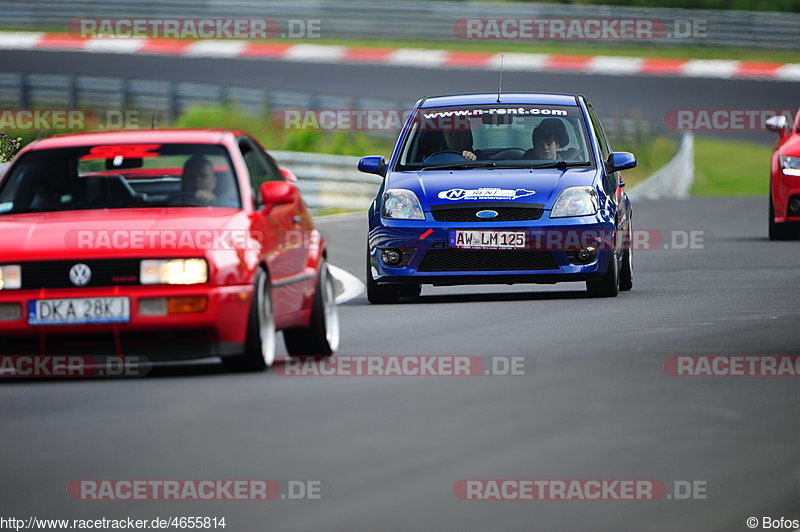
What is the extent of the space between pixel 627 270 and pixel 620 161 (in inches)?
35.9

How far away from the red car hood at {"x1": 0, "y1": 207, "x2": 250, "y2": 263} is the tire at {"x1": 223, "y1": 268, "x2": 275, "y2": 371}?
34 centimetres

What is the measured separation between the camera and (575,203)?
1450cm

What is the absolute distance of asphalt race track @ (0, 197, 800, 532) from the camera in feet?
21.2

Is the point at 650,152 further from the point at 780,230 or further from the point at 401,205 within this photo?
the point at 401,205

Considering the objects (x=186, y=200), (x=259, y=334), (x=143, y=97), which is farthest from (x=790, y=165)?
(x=143, y=97)

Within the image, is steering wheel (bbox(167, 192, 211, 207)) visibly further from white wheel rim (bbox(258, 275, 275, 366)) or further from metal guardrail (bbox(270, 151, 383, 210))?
metal guardrail (bbox(270, 151, 383, 210))

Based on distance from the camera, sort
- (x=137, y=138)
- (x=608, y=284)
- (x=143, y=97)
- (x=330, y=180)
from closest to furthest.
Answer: (x=137, y=138) → (x=608, y=284) → (x=330, y=180) → (x=143, y=97)

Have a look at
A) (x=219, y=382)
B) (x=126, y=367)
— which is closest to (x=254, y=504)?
(x=219, y=382)

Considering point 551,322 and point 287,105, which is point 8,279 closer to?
point 551,322

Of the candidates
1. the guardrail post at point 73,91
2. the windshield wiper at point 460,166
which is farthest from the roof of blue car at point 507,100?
the guardrail post at point 73,91

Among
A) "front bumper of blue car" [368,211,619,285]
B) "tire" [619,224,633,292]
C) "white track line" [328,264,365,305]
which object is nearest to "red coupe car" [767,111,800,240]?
"white track line" [328,264,365,305]

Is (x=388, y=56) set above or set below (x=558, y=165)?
below

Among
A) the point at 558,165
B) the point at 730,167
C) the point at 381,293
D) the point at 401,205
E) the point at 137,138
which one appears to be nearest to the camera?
the point at 137,138

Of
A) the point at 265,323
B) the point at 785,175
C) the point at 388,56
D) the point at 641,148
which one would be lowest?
the point at 641,148
